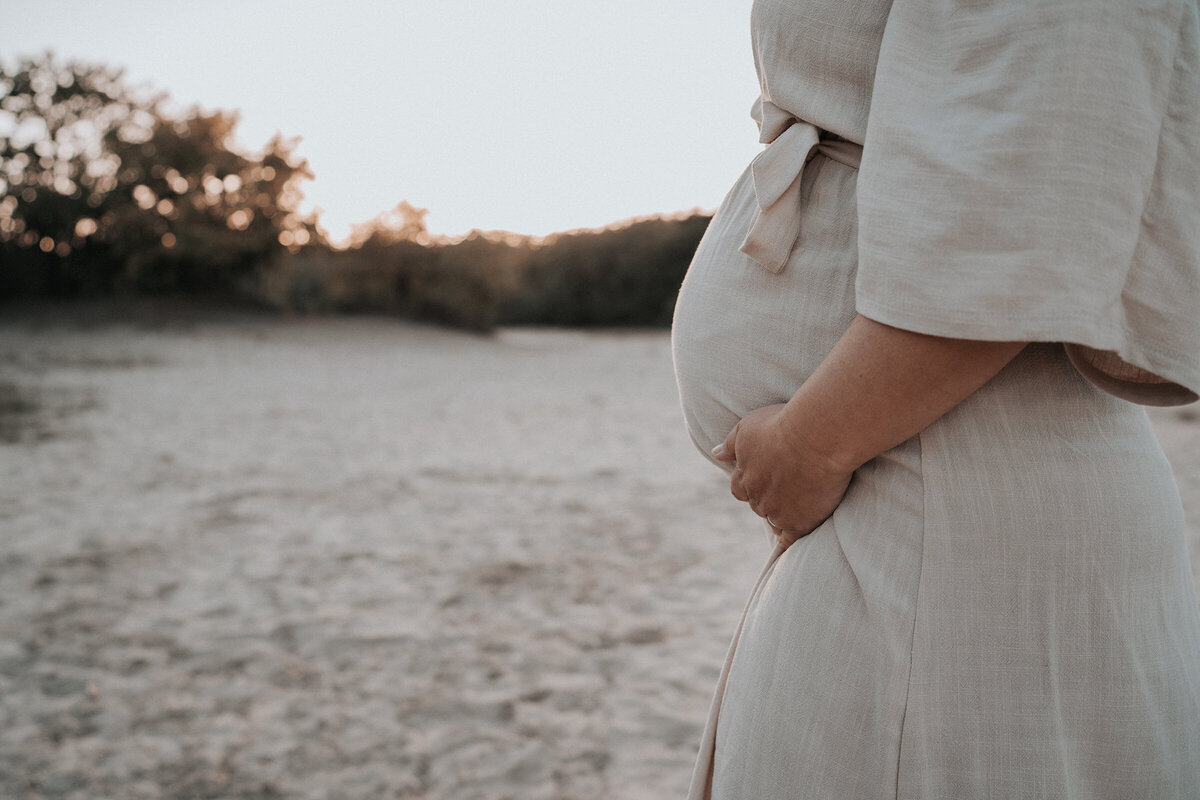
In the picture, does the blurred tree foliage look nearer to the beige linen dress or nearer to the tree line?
the tree line

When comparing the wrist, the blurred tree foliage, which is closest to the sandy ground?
the wrist

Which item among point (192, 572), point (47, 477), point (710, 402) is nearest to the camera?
point (710, 402)

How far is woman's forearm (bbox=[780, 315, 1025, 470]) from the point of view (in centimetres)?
69

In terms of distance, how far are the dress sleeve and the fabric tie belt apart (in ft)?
0.39

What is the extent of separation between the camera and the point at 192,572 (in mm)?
3787

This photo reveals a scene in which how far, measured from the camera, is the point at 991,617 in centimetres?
73

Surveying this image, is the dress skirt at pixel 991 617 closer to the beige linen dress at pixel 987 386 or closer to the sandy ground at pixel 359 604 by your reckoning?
the beige linen dress at pixel 987 386

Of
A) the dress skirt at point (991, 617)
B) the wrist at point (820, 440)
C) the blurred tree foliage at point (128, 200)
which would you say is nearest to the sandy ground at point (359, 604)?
the dress skirt at point (991, 617)

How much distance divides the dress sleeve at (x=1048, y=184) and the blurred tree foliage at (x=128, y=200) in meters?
21.0

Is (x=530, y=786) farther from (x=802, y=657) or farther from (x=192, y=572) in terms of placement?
(x=192, y=572)

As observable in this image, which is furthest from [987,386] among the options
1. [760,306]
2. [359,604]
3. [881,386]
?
[359,604]

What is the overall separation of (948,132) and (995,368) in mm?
208

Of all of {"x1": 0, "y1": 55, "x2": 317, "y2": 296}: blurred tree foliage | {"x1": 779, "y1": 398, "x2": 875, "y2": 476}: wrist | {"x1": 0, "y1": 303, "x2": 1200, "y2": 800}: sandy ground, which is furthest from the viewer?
{"x1": 0, "y1": 55, "x2": 317, "y2": 296}: blurred tree foliage

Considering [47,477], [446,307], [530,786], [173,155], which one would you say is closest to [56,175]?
[173,155]
